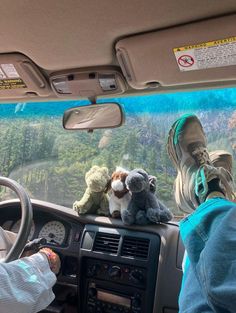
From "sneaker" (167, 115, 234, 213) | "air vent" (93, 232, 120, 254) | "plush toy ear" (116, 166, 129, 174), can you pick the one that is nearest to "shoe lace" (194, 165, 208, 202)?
"sneaker" (167, 115, 234, 213)

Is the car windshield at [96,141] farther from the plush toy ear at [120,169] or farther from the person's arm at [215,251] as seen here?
the person's arm at [215,251]

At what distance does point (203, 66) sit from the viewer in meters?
1.37

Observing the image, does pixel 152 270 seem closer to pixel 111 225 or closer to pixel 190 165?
pixel 111 225

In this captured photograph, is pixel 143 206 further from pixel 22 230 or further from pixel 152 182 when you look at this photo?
pixel 22 230

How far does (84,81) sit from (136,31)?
446 millimetres

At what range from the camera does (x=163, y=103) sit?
1.86 m

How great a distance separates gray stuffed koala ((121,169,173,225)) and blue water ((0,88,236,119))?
1.11ft

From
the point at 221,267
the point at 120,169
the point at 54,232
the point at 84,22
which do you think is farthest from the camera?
the point at 54,232

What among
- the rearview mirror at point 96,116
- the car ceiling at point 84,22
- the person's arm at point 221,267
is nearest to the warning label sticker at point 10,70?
the car ceiling at point 84,22

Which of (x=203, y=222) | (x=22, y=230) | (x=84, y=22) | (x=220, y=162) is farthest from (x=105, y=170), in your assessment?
(x=84, y=22)

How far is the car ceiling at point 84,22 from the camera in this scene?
1.06 metres

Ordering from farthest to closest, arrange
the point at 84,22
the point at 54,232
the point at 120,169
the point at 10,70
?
1. the point at 54,232
2. the point at 120,169
3. the point at 10,70
4. the point at 84,22

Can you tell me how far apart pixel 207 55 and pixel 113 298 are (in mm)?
1260

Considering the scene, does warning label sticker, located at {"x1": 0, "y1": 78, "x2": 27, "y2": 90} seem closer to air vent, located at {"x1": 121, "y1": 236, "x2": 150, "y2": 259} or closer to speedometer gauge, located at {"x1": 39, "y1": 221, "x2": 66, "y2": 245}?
speedometer gauge, located at {"x1": 39, "y1": 221, "x2": 66, "y2": 245}
